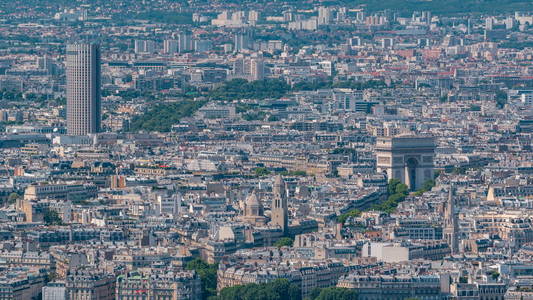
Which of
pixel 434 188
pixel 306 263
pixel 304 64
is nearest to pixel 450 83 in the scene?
pixel 304 64

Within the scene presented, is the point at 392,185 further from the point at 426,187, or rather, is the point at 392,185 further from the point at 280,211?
the point at 280,211

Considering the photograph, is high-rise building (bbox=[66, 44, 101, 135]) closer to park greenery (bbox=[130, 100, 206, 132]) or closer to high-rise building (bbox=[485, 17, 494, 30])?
park greenery (bbox=[130, 100, 206, 132])

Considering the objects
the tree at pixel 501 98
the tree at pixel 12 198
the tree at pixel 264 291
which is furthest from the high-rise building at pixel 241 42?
the tree at pixel 264 291

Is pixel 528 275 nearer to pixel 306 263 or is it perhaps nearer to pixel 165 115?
pixel 306 263

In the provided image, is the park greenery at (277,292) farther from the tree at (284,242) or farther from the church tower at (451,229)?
the tree at (284,242)

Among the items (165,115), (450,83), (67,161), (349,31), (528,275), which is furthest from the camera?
(349,31)

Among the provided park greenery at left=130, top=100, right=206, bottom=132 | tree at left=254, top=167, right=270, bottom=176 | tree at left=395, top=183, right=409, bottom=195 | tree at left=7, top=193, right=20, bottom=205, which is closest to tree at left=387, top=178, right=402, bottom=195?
tree at left=395, top=183, right=409, bottom=195
